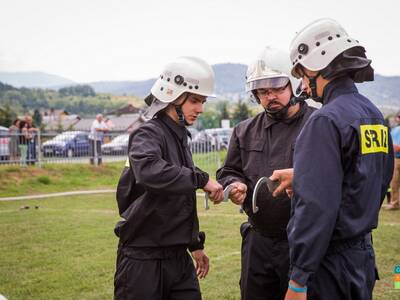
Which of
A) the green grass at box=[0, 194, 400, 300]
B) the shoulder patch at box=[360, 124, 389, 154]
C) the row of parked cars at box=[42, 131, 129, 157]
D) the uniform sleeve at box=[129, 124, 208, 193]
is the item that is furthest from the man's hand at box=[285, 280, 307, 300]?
the row of parked cars at box=[42, 131, 129, 157]

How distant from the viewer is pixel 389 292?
19.6 ft

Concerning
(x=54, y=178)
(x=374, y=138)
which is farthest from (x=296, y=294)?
(x=54, y=178)

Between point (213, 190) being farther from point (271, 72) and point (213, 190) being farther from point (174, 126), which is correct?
point (271, 72)

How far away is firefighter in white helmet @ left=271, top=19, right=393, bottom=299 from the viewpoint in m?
2.65

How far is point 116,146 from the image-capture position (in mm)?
23375

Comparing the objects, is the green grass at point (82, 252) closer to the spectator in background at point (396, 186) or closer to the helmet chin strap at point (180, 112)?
the spectator in background at point (396, 186)

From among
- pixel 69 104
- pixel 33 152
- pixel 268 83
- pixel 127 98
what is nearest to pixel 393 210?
pixel 268 83

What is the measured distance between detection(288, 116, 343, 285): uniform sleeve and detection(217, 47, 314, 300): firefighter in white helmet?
106cm

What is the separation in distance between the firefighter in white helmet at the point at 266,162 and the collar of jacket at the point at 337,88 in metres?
0.73

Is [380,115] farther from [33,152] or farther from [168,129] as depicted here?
[33,152]

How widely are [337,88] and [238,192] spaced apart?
121 cm

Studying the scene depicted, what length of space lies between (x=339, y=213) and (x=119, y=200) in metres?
1.59

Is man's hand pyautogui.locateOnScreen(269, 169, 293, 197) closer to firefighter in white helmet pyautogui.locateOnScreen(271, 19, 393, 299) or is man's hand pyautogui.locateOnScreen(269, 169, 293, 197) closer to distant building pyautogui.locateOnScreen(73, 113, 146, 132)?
firefighter in white helmet pyautogui.locateOnScreen(271, 19, 393, 299)

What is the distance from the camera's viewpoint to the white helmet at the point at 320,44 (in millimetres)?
2932
